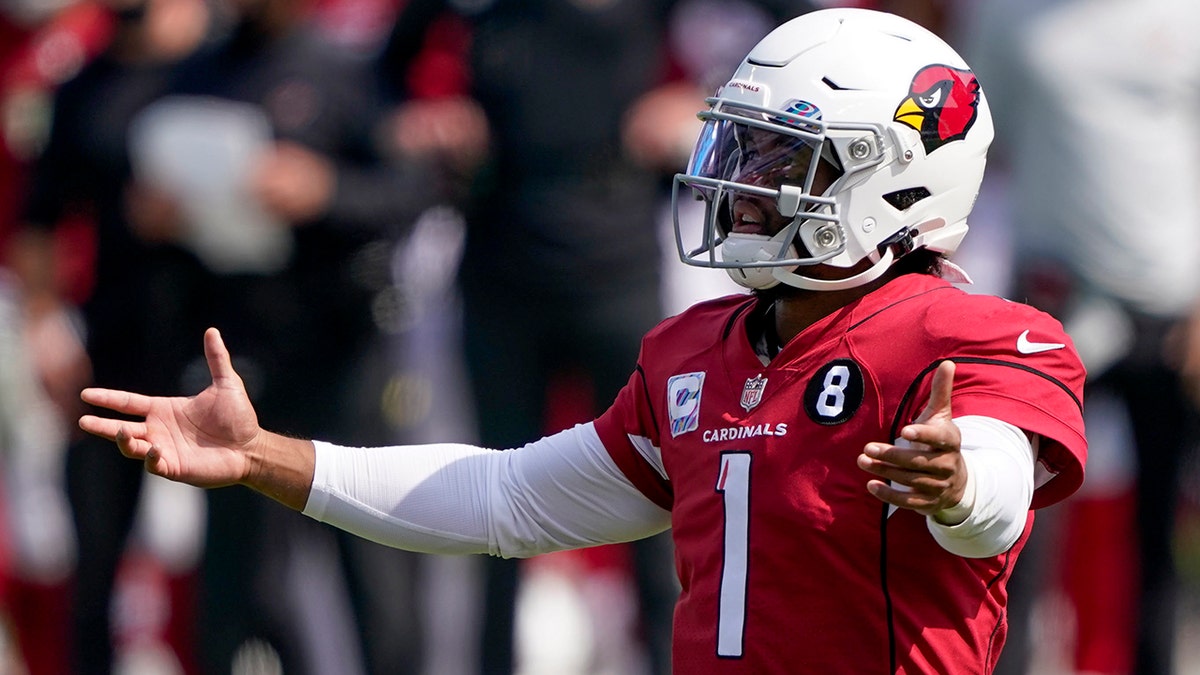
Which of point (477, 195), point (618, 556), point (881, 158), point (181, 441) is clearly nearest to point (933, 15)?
point (477, 195)

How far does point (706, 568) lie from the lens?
297cm

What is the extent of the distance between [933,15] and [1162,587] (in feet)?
5.94

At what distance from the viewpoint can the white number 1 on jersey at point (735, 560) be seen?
290cm

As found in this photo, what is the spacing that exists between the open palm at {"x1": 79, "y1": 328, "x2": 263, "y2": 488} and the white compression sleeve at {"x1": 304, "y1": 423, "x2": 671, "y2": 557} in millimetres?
184

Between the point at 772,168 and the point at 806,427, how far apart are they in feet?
1.33

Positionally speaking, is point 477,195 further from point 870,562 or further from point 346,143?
point 870,562

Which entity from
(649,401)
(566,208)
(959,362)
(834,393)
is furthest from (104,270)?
(959,362)

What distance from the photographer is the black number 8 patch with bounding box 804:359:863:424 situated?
2852mm

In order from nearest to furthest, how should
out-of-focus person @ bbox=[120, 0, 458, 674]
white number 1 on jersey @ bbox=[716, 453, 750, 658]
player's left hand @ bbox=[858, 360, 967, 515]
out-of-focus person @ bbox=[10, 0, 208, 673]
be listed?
player's left hand @ bbox=[858, 360, 967, 515], white number 1 on jersey @ bbox=[716, 453, 750, 658], out-of-focus person @ bbox=[120, 0, 458, 674], out-of-focus person @ bbox=[10, 0, 208, 673]

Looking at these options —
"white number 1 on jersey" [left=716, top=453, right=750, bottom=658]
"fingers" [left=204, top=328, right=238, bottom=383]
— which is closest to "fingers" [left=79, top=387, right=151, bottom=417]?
"fingers" [left=204, top=328, right=238, bottom=383]

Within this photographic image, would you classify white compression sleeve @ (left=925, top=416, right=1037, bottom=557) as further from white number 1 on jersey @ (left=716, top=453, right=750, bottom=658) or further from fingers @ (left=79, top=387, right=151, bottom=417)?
fingers @ (left=79, top=387, right=151, bottom=417)

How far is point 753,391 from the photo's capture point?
2.98 m

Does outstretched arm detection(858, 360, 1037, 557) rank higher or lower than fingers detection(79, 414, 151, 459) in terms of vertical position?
lower

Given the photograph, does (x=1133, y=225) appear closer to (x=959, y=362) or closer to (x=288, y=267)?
(x=288, y=267)
